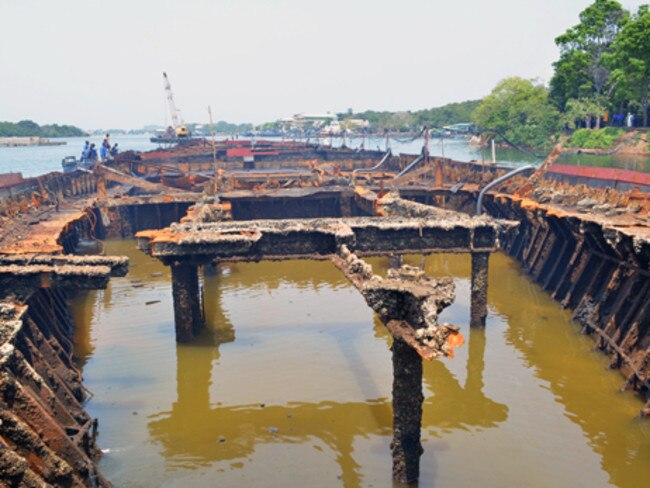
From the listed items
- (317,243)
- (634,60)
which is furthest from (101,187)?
(634,60)

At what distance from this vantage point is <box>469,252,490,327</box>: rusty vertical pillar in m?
17.0

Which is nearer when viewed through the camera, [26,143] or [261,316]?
[261,316]

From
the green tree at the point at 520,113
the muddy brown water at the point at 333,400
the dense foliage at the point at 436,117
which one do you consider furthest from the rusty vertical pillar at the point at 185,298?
the dense foliage at the point at 436,117

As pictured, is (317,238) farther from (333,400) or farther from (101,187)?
(101,187)

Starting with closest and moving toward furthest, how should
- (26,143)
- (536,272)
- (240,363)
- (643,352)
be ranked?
(643,352) < (240,363) < (536,272) < (26,143)

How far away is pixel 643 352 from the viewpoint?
45.4 ft

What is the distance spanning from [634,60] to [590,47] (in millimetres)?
13706

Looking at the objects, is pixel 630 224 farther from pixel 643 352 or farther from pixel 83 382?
pixel 83 382

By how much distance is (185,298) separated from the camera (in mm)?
16547

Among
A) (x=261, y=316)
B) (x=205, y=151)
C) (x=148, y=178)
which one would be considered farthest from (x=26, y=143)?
(x=261, y=316)

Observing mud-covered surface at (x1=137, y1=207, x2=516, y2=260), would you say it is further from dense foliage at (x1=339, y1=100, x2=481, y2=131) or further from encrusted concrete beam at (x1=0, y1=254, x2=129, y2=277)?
dense foliage at (x1=339, y1=100, x2=481, y2=131)

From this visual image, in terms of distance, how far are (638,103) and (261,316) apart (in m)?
63.8

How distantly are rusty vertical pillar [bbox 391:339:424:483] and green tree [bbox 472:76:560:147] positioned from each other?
245ft

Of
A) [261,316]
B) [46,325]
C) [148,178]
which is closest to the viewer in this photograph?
[46,325]
